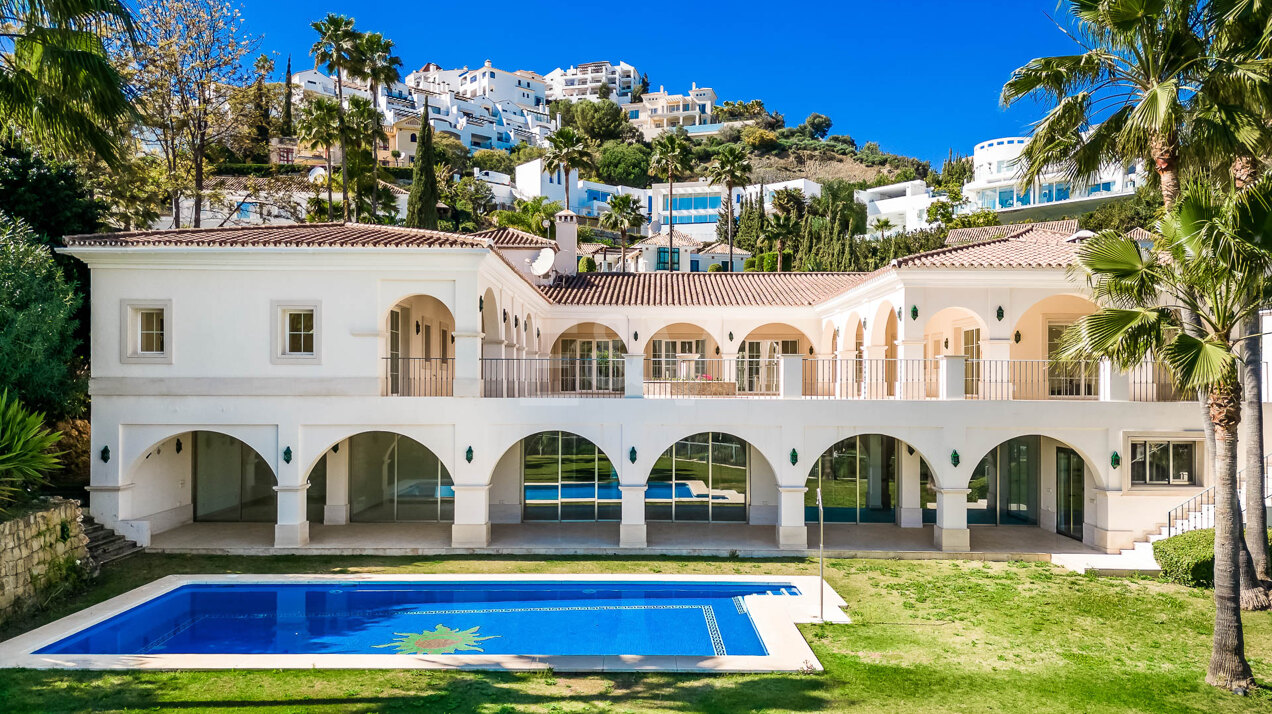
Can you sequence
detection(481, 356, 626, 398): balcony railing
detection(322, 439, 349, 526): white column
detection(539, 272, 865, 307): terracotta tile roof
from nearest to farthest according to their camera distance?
detection(481, 356, 626, 398): balcony railing < detection(322, 439, 349, 526): white column < detection(539, 272, 865, 307): terracotta tile roof

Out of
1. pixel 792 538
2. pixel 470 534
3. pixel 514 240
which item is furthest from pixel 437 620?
pixel 514 240

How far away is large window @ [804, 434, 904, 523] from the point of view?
21531 mm

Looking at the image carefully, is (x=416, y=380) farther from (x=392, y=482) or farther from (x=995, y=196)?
(x=995, y=196)

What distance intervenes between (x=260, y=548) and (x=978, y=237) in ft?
112

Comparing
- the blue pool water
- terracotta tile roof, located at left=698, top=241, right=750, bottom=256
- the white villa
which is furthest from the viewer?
terracotta tile roof, located at left=698, top=241, right=750, bottom=256

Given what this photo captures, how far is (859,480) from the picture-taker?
21672mm

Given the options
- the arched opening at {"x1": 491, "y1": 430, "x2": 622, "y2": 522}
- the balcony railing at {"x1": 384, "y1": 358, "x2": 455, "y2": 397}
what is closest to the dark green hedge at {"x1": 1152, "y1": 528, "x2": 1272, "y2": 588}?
the arched opening at {"x1": 491, "y1": 430, "x2": 622, "y2": 522}

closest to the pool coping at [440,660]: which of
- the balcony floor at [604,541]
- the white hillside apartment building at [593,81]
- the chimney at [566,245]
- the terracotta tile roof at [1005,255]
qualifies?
the balcony floor at [604,541]

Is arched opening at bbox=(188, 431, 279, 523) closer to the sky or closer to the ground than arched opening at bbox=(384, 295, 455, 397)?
closer to the ground

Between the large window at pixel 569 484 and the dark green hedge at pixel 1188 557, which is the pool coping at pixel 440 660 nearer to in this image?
the dark green hedge at pixel 1188 557

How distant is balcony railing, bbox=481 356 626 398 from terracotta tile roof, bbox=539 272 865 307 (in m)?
2.52

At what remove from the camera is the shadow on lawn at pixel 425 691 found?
9.62 metres

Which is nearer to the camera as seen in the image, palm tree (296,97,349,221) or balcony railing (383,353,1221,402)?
balcony railing (383,353,1221,402)

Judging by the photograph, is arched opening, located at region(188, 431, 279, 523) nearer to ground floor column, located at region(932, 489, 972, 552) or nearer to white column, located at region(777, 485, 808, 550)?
white column, located at region(777, 485, 808, 550)
